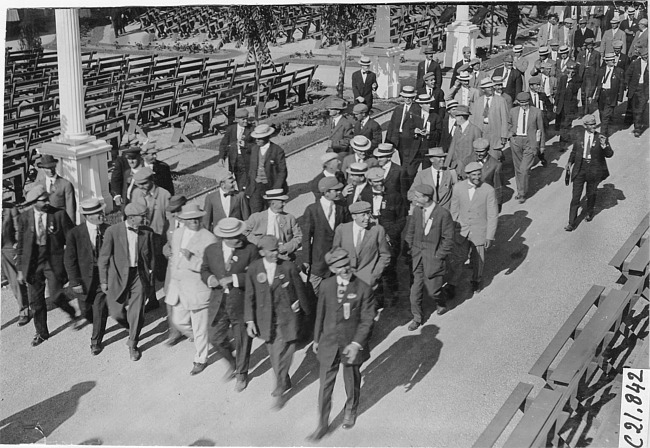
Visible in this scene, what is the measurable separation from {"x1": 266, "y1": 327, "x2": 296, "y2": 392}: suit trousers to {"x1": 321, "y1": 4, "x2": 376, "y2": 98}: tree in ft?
25.3

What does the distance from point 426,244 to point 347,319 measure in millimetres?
1979

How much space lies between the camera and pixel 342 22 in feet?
48.9

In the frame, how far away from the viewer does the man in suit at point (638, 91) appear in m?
13.6

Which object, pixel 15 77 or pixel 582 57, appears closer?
pixel 582 57

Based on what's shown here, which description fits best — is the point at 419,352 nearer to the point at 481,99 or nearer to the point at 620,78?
the point at 481,99

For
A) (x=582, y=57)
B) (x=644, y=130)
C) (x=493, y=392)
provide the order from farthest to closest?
(x=582, y=57)
(x=644, y=130)
(x=493, y=392)

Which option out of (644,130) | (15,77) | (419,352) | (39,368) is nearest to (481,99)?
(644,130)

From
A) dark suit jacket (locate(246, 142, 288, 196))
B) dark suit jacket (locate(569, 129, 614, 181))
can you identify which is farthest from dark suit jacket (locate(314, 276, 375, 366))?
dark suit jacket (locate(569, 129, 614, 181))

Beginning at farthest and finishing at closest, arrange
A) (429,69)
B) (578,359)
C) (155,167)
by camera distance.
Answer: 1. (429,69)
2. (155,167)
3. (578,359)

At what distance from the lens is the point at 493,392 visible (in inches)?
309

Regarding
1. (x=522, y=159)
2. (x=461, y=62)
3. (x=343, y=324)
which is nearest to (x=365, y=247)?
(x=343, y=324)

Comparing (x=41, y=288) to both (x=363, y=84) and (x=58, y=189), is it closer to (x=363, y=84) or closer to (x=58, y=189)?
(x=58, y=189)

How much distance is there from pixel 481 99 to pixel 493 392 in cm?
570

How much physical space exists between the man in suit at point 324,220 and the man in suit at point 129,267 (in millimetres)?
1643
